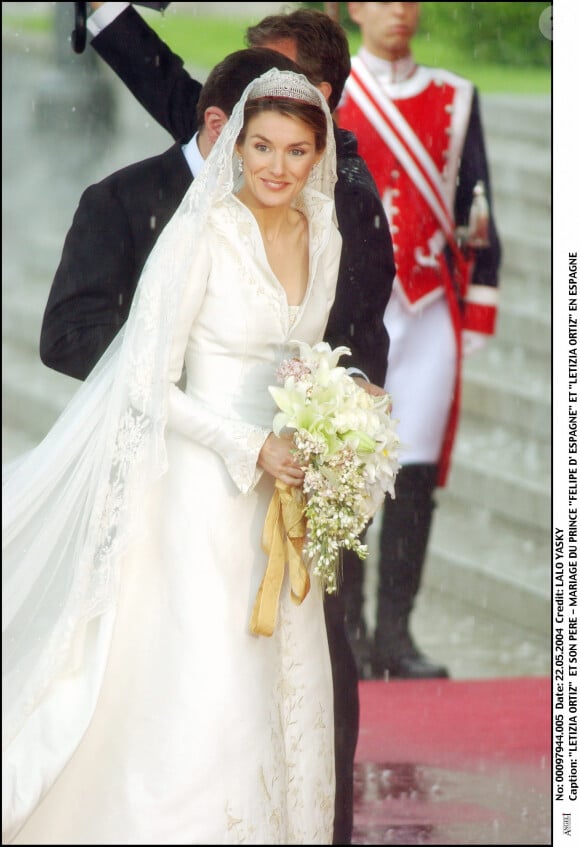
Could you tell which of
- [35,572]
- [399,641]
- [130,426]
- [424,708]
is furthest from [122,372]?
[399,641]

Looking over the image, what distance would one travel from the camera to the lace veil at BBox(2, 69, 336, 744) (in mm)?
3111

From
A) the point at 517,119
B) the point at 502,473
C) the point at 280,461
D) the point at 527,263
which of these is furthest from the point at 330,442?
the point at 517,119

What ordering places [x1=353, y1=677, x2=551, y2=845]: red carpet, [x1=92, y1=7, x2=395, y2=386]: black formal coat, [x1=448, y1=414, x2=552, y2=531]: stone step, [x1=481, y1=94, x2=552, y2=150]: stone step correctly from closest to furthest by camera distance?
1. [x1=92, y1=7, x2=395, y2=386]: black formal coat
2. [x1=353, y1=677, x2=551, y2=845]: red carpet
3. [x1=448, y1=414, x2=552, y2=531]: stone step
4. [x1=481, y1=94, x2=552, y2=150]: stone step

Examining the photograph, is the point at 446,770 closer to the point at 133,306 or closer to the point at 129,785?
the point at 129,785

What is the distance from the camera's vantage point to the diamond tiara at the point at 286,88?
10.2 ft

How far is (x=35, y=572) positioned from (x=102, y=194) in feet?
2.71

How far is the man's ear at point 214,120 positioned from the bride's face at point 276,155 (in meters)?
0.20

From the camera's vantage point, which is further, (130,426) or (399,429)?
(399,429)

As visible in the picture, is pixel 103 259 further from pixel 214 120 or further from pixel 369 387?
pixel 369 387

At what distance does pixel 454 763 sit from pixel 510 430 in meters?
2.84

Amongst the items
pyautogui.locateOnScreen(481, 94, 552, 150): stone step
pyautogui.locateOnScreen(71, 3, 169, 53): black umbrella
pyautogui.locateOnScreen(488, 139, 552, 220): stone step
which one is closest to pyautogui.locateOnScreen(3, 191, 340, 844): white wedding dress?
pyautogui.locateOnScreen(71, 3, 169, 53): black umbrella

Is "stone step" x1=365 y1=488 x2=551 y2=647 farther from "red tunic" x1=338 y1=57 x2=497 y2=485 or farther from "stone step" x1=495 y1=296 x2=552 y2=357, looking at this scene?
"red tunic" x1=338 y1=57 x2=497 y2=485

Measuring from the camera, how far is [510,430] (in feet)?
23.4

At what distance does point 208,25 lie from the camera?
5805mm
